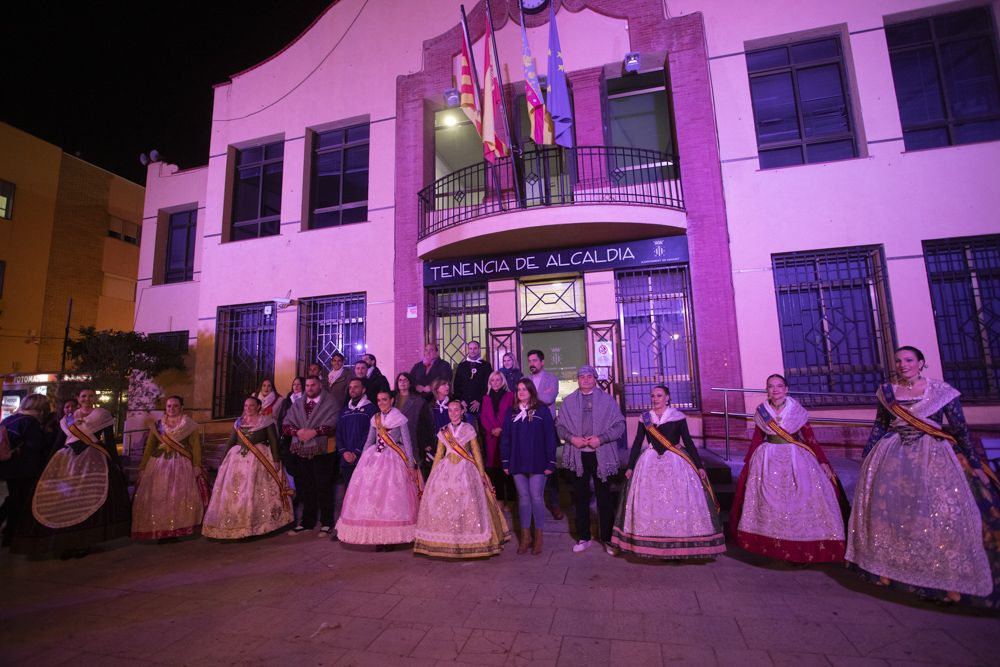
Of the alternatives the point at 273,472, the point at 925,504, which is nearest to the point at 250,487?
the point at 273,472

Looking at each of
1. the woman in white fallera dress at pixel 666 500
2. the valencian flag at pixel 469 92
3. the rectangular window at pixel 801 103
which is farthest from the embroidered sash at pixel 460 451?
the rectangular window at pixel 801 103

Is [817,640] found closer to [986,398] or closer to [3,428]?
[986,398]

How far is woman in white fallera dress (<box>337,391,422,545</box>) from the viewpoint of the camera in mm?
5555

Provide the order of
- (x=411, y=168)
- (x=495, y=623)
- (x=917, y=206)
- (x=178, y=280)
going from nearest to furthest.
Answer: (x=495, y=623) → (x=917, y=206) → (x=411, y=168) → (x=178, y=280)

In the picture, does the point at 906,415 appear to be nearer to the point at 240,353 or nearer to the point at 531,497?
the point at 531,497

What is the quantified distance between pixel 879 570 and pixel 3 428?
9097 millimetres

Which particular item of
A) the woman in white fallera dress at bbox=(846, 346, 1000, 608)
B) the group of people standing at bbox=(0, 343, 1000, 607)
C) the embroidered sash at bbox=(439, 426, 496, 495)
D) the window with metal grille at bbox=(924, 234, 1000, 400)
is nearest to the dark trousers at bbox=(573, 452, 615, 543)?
the group of people standing at bbox=(0, 343, 1000, 607)

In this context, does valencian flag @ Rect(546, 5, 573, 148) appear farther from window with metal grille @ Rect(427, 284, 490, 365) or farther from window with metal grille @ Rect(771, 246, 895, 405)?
window with metal grille @ Rect(771, 246, 895, 405)

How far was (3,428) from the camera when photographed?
5.92 meters

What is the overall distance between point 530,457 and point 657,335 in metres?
4.78

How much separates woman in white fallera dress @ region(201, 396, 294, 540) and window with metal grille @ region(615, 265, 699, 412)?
5.84 metres

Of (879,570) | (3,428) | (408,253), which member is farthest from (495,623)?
(408,253)

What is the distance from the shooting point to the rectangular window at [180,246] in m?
14.1

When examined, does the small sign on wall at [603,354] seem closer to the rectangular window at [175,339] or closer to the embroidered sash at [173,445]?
the embroidered sash at [173,445]
